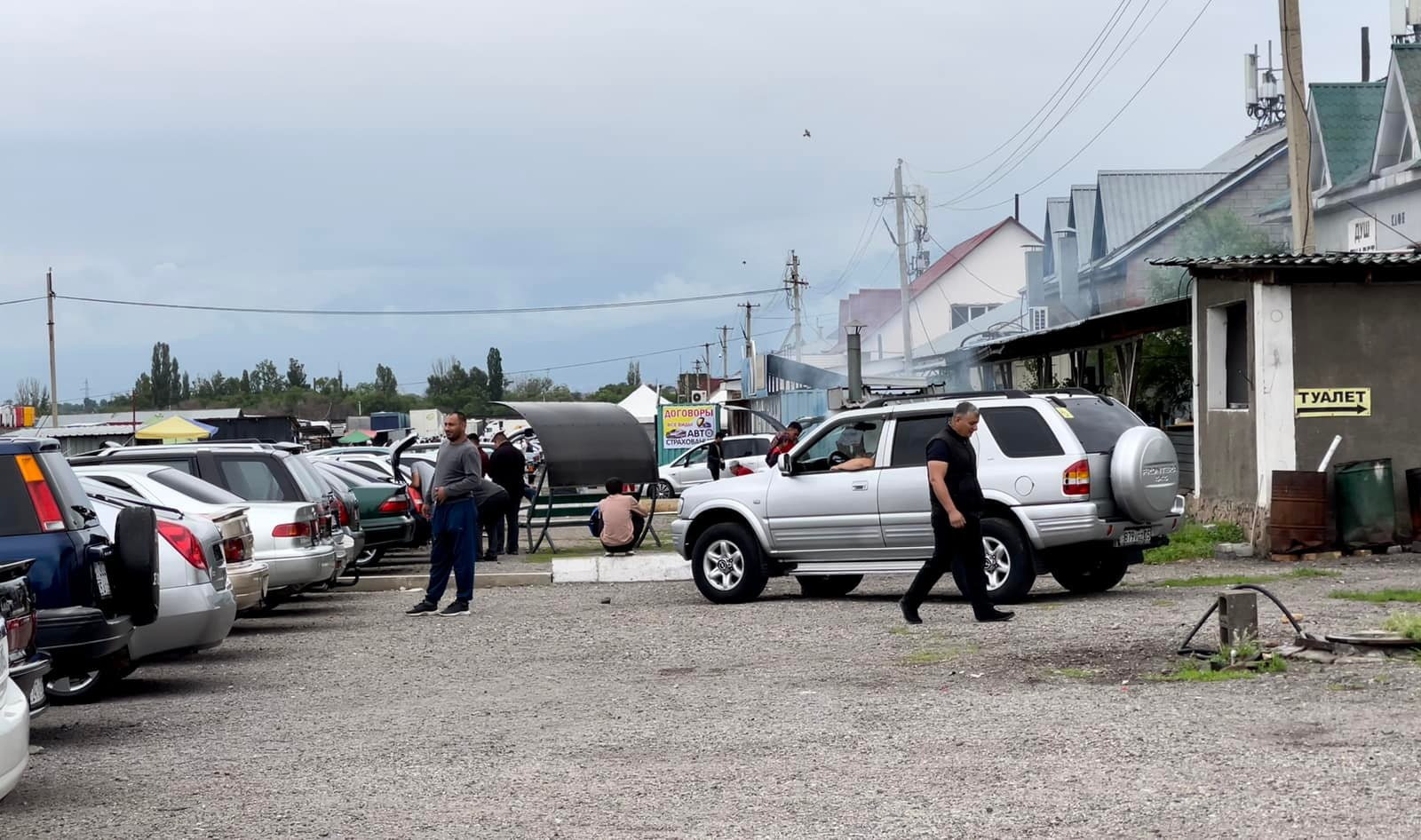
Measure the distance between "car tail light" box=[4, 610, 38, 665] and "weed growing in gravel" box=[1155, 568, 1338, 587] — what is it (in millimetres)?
11524

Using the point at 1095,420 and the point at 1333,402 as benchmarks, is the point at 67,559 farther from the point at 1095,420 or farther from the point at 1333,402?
the point at 1333,402

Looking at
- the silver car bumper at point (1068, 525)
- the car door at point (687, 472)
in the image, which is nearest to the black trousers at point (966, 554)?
the silver car bumper at point (1068, 525)

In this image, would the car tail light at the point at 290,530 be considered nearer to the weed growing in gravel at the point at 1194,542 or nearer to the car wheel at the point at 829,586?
the car wheel at the point at 829,586

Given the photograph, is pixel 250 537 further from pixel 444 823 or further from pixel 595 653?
pixel 444 823

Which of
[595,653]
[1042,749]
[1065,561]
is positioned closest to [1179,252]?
[1065,561]

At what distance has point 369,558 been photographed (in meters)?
23.0

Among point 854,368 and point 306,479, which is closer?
point 306,479

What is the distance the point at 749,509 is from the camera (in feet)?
53.1

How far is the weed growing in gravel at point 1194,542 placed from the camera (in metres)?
19.3

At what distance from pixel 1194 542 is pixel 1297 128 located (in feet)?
19.1

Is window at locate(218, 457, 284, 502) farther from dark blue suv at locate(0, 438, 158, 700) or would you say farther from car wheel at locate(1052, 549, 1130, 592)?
car wheel at locate(1052, 549, 1130, 592)

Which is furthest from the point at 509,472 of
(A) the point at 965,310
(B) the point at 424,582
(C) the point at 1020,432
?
(A) the point at 965,310

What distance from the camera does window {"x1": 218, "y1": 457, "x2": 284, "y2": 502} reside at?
1619cm

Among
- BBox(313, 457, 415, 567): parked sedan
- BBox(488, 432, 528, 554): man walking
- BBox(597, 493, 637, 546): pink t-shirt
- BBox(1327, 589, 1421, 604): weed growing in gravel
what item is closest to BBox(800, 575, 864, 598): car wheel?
BBox(1327, 589, 1421, 604): weed growing in gravel
